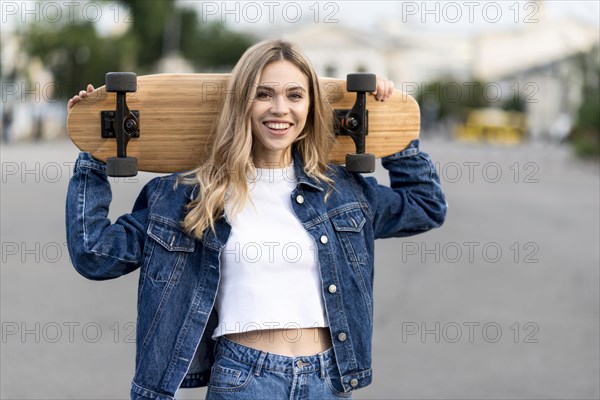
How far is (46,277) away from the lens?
30.2ft

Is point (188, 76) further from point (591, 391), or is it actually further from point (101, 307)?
point (101, 307)

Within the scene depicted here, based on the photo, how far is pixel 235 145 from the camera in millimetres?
2973

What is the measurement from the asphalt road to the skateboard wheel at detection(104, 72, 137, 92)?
142 centimetres

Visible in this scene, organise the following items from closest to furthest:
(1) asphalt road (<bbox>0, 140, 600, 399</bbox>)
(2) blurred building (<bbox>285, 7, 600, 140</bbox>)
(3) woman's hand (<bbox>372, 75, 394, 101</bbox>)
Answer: (3) woman's hand (<bbox>372, 75, 394, 101</bbox>)
(1) asphalt road (<bbox>0, 140, 600, 399</bbox>)
(2) blurred building (<bbox>285, 7, 600, 140</bbox>)

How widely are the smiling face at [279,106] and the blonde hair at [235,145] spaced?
0.02 metres

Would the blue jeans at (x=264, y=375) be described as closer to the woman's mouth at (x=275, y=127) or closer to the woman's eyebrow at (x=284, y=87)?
the woman's mouth at (x=275, y=127)

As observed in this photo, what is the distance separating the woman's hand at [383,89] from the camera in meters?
3.27

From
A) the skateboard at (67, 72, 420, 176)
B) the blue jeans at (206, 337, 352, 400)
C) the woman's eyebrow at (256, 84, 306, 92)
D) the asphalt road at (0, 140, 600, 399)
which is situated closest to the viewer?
the blue jeans at (206, 337, 352, 400)

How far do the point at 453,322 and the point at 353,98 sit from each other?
4636mm

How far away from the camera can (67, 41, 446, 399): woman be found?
2910mm

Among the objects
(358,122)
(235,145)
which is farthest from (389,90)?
(235,145)

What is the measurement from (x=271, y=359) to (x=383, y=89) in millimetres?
978

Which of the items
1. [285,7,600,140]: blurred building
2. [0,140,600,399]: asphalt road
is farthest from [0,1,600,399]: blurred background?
[285,7,600,140]: blurred building

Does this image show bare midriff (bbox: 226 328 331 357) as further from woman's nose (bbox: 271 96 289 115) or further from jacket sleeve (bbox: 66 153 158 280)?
woman's nose (bbox: 271 96 289 115)
